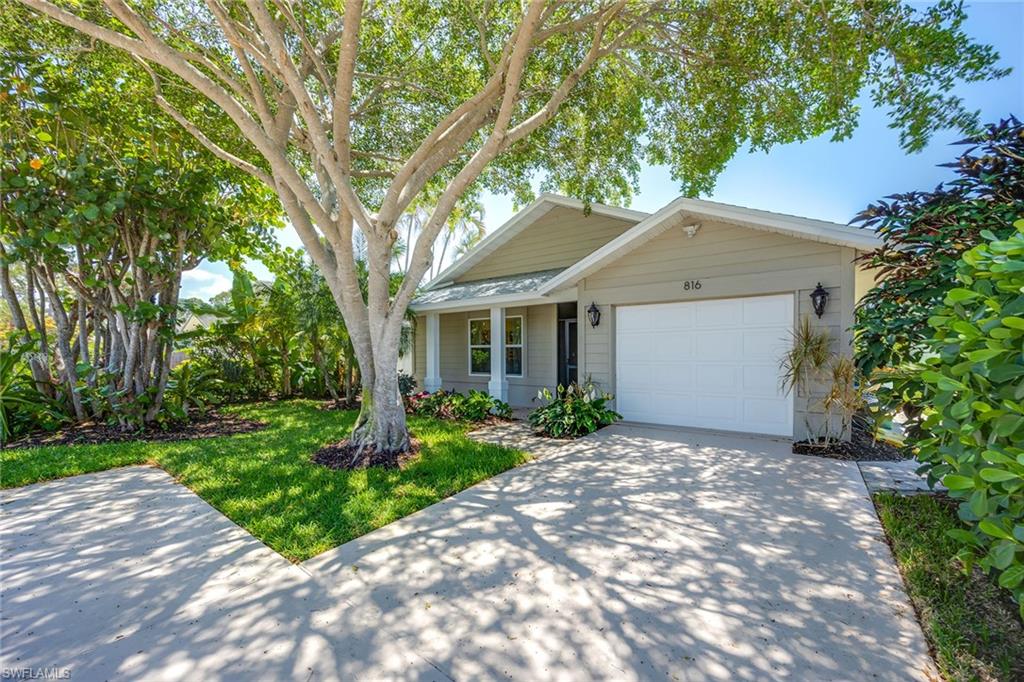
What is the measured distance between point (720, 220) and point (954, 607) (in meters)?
5.48

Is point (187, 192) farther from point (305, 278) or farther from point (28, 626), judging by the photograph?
point (28, 626)

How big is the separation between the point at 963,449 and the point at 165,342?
32.9 ft

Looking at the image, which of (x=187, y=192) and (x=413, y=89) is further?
(x=413, y=89)

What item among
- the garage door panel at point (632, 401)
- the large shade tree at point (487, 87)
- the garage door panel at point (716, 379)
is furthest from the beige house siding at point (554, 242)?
the garage door panel at point (716, 379)

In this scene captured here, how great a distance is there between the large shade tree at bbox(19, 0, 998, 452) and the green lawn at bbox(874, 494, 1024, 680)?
4969 mm

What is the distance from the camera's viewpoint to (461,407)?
8.88 meters

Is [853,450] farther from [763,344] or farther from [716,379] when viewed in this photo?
[716,379]

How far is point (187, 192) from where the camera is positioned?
7094 millimetres

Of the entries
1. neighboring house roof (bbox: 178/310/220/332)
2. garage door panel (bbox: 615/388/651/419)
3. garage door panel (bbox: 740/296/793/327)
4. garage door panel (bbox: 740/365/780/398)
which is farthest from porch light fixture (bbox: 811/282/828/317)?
neighboring house roof (bbox: 178/310/220/332)

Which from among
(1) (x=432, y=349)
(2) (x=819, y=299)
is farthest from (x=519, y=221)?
(2) (x=819, y=299)

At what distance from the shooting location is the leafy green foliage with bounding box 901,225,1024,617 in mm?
1907

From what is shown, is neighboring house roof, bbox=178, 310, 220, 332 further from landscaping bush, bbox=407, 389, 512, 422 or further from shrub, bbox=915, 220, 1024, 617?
shrub, bbox=915, 220, 1024, 617

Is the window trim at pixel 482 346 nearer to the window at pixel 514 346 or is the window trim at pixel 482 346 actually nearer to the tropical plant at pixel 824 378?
the window at pixel 514 346

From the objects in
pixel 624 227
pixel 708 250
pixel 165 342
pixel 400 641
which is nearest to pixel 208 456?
pixel 165 342
